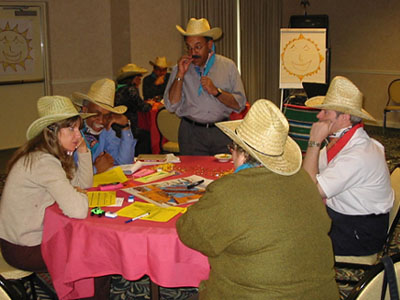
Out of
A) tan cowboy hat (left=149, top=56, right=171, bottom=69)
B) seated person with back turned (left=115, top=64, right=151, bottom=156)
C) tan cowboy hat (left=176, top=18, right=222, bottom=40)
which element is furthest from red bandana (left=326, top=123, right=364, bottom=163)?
tan cowboy hat (left=149, top=56, right=171, bottom=69)

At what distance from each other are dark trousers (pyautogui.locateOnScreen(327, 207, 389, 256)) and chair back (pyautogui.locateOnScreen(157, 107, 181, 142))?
2.97m

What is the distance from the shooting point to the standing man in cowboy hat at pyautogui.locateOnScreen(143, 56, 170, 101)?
7.48 m

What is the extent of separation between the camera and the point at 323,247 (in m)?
1.73

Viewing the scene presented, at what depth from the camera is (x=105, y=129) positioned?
3.46 metres

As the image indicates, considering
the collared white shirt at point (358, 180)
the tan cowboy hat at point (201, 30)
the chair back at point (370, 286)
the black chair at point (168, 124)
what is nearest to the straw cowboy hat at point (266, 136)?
the chair back at point (370, 286)

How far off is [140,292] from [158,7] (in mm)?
5670

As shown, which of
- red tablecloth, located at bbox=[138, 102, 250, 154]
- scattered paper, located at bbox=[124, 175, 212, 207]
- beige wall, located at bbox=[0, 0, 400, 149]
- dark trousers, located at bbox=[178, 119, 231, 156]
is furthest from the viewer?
beige wall, located at bbox=[0, 0, 400, 149]

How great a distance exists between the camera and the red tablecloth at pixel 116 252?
2230 millimetres

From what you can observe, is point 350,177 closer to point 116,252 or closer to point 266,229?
point 266,229

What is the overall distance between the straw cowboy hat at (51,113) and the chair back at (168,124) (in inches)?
114

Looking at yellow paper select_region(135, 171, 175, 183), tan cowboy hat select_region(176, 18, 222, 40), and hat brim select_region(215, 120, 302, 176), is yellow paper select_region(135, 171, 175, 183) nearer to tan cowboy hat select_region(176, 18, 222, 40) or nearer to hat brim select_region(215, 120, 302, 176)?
hat brim select_region(215, 120, 302, 176)

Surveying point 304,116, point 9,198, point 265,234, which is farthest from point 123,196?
point 304,116

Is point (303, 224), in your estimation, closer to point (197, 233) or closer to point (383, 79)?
point (197, 233)

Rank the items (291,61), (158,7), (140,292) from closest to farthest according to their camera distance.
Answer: (140,292) → (291,61) → (158,7)
